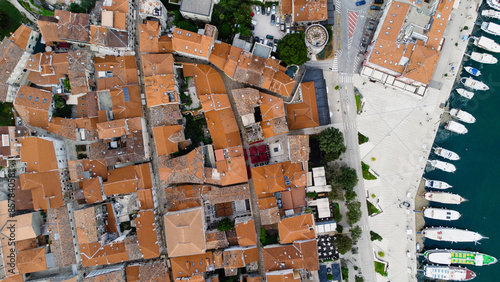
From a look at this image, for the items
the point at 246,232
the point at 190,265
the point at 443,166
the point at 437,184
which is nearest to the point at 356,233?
the point at 437,184

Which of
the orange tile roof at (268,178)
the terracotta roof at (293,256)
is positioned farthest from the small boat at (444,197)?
the orange tile roof at (268,178)

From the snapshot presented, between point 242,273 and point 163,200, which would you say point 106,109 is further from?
point 242,273

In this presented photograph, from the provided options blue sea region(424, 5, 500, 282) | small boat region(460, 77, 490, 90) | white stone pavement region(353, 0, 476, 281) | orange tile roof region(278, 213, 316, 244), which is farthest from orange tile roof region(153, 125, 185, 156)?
small boat region(460, 77, 490, 90)

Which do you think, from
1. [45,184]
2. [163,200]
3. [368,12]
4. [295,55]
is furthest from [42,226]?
[368,12]

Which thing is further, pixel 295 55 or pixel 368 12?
pixel 368 12

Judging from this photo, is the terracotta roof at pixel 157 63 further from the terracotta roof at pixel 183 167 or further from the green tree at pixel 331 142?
the green tree at pixel 331 142
